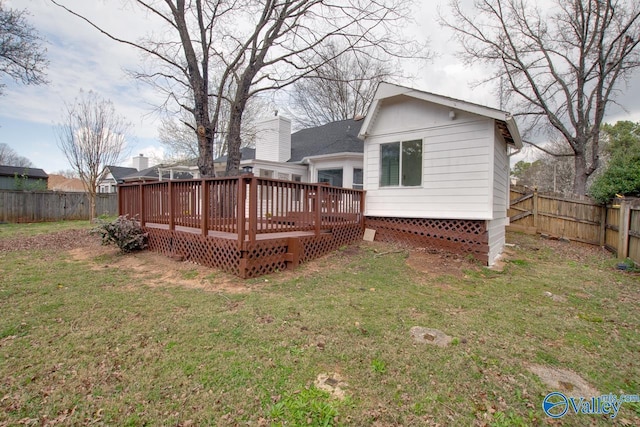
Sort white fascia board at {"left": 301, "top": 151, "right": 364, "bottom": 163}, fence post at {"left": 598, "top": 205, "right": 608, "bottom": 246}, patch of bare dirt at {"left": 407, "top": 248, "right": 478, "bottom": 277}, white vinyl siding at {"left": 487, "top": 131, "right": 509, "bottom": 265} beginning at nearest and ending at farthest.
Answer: patch of bare dirt at {"left": 407, "top": 248, "right": 478, "bottom": 277} < white vinyl siding at {"left": 487, "top": 131, "right": 509, "bottom": 265} < fence post at {"left": 598, "top": 205, "right": 608, "bottom": 246} < white fascia board at {"left": 301, "top": 151, "right": 364, "bottom": 163}

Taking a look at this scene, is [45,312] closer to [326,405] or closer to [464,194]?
[326,405]

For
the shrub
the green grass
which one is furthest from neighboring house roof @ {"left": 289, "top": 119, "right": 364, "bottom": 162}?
the green grass

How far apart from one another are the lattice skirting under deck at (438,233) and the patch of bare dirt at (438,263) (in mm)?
247

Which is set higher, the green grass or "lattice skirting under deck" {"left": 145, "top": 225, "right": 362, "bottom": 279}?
"lattice skirting under deck" {"left": 145, "top": 225, "right": 362, "bottom": 279}

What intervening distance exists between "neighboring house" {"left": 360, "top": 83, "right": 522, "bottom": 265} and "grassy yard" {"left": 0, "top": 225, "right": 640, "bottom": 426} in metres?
1.89

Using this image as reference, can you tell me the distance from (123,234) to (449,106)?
8.32 meters

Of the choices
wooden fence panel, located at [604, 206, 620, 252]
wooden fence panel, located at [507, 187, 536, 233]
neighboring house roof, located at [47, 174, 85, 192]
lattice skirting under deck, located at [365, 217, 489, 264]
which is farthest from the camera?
neighboring house roof, located at [47, 174, 85, 192]

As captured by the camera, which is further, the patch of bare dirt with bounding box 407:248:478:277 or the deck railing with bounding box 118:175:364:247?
the patch of bare dirt with bounding box 407:248:478:277

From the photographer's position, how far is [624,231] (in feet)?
24.5

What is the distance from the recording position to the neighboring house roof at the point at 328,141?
11477 millimetres

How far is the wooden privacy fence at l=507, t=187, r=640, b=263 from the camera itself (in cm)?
752
